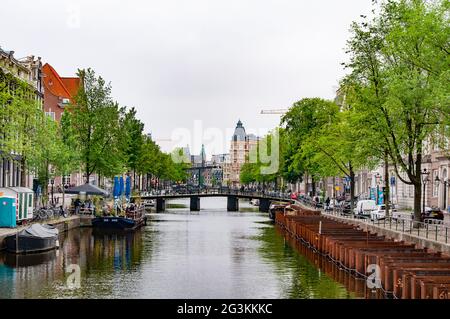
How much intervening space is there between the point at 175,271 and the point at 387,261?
1226cm

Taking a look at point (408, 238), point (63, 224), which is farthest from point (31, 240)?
point (408, 238)

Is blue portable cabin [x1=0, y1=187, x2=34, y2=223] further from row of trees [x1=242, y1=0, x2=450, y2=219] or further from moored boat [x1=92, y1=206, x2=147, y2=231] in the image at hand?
row of trees [x1=242, y1=0, x2=450, y2=219]

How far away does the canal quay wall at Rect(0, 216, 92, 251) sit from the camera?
1838 inches

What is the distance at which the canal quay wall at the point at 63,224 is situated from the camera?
46.7m

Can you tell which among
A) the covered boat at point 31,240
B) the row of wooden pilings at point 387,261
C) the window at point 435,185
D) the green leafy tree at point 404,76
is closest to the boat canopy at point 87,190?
the covered boat at point 31,240

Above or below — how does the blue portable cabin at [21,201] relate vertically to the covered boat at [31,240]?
above

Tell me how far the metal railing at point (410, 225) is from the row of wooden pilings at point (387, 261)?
1644 millimetres

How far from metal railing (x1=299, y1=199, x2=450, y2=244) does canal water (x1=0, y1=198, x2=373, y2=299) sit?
573cm

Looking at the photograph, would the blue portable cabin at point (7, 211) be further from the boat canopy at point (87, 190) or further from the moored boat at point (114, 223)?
the boat canopy at point (87, 190)

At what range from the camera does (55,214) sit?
68000mm

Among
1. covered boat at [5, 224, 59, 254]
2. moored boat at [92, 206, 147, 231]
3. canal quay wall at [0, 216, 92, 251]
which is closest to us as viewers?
covered boat at [5, 224, 59, 254]

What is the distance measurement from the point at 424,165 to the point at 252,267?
4656 cm

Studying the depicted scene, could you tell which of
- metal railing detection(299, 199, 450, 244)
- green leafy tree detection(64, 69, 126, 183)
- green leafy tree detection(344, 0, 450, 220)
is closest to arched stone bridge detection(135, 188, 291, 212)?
metal railing detection(299, 199, 450, 244)
